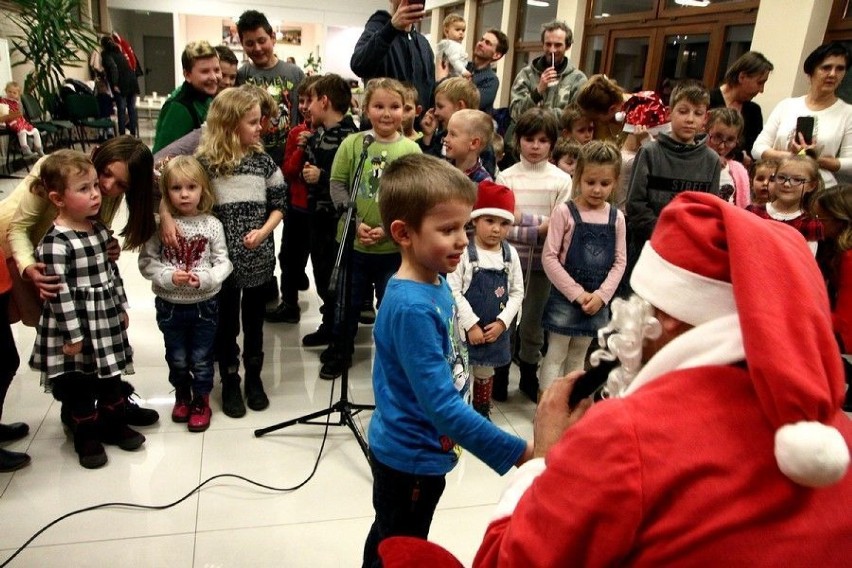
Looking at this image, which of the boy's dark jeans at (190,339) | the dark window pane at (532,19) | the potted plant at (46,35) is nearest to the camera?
the boy's dark jeans at (190,339)

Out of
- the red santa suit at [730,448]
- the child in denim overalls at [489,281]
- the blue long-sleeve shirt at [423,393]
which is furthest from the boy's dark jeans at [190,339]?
the red santa suit at [730,448]

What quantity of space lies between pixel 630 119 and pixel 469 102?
2.72 ft

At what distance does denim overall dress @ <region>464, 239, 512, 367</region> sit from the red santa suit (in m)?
1.60

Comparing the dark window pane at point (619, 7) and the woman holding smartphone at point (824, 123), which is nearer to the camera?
the woman holding smartphone at point (824, 123)

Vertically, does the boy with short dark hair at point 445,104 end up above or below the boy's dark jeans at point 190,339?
above

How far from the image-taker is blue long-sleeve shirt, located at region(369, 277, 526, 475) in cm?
114

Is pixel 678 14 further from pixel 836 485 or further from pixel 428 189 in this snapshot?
pixel 836 485

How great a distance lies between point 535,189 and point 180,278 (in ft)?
5.08

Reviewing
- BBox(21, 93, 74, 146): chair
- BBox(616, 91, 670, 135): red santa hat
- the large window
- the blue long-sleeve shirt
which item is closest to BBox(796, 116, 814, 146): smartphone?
BBox(616, 91, 670, 135): red santa hat

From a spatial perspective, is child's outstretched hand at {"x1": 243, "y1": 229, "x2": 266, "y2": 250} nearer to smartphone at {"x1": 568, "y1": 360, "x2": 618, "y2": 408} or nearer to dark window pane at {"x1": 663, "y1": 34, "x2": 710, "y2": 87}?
smartphone at {"x1": 568, "y1": 360, "x2": 618, "y2": 408}

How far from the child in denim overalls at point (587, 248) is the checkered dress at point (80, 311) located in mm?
1686

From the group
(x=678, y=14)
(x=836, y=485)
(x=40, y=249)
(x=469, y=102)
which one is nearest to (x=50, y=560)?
(x=40, y=249)

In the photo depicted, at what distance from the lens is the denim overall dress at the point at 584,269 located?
2461 mm

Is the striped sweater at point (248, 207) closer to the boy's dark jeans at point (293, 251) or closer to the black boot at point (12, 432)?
the boy's dark jeans at point (293, 251)
